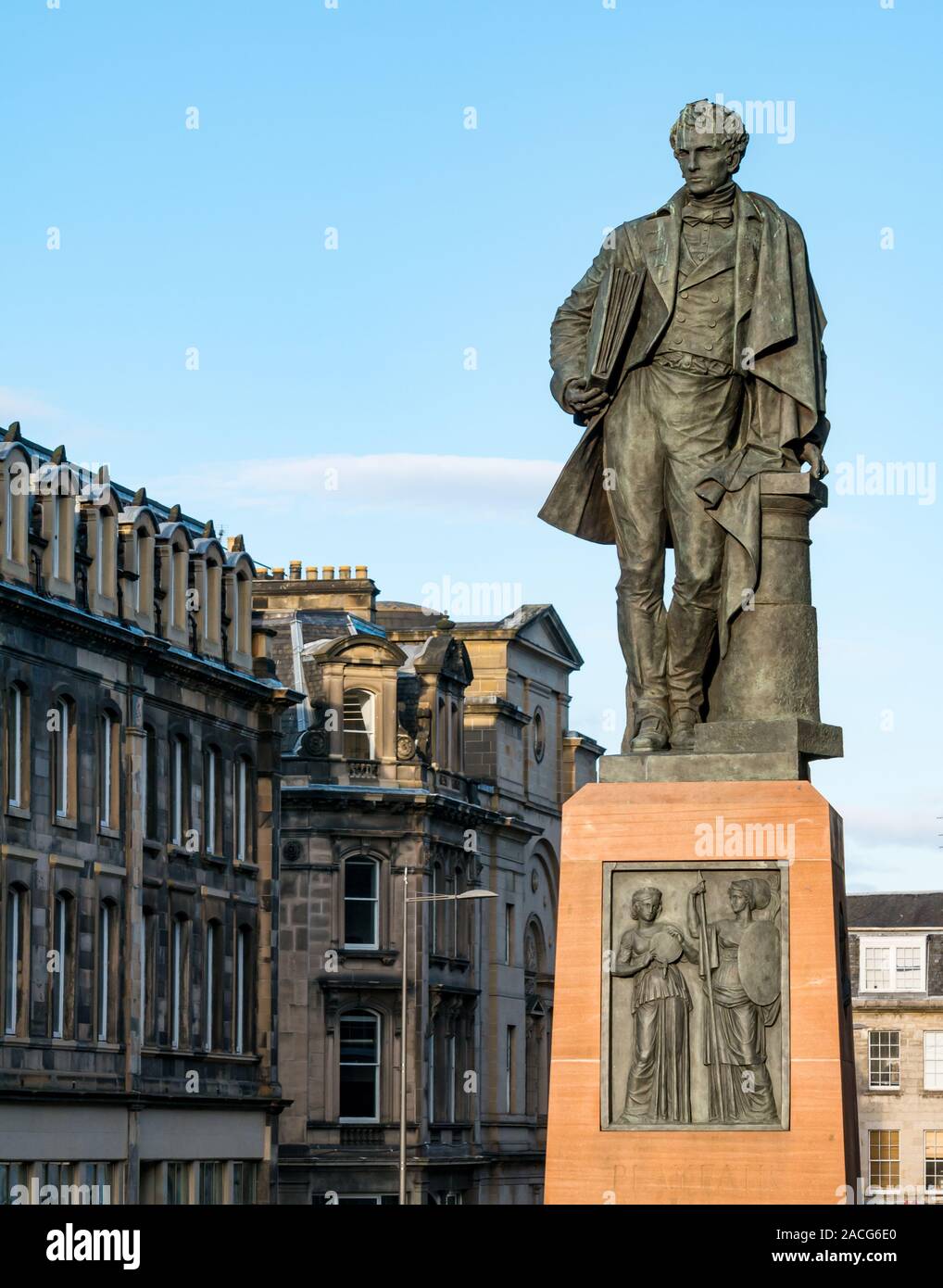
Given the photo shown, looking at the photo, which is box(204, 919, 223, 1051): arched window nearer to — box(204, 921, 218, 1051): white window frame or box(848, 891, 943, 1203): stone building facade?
box(204, 921, 218, 1051): white window frame

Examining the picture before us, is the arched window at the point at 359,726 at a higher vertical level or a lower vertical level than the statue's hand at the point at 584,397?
higher

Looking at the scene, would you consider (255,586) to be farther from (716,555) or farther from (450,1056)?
(716,555)

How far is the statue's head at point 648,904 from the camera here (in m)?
14.6

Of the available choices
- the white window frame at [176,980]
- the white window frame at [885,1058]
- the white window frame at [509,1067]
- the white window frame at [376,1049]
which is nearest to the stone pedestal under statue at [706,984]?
the white window frame at [176,980]

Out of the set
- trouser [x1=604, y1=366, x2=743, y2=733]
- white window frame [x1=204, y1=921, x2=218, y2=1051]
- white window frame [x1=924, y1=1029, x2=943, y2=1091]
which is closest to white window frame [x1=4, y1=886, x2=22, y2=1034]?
white window frame [x1=204, y1=921, x2=218, y2=1051]

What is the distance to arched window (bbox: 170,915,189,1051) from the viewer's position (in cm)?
7012

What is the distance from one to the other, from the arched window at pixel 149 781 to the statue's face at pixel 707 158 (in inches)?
2115

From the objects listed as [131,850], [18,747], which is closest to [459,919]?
[131,850]

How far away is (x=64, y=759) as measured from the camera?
64250 millimetres

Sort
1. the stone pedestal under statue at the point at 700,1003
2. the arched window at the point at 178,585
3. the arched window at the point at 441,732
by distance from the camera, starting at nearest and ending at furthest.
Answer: the stone pedestal under statue at the point at 700,1003, the arched window at the point at 178,585, the arched window at the point at 441,732

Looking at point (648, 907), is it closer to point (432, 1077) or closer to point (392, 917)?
point (392, 917)

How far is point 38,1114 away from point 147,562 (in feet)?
46.1

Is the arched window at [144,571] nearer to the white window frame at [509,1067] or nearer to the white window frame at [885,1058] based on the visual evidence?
the white window frame at [509,1067]

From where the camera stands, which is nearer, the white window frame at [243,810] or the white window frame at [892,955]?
the white window frame at [243,810]
